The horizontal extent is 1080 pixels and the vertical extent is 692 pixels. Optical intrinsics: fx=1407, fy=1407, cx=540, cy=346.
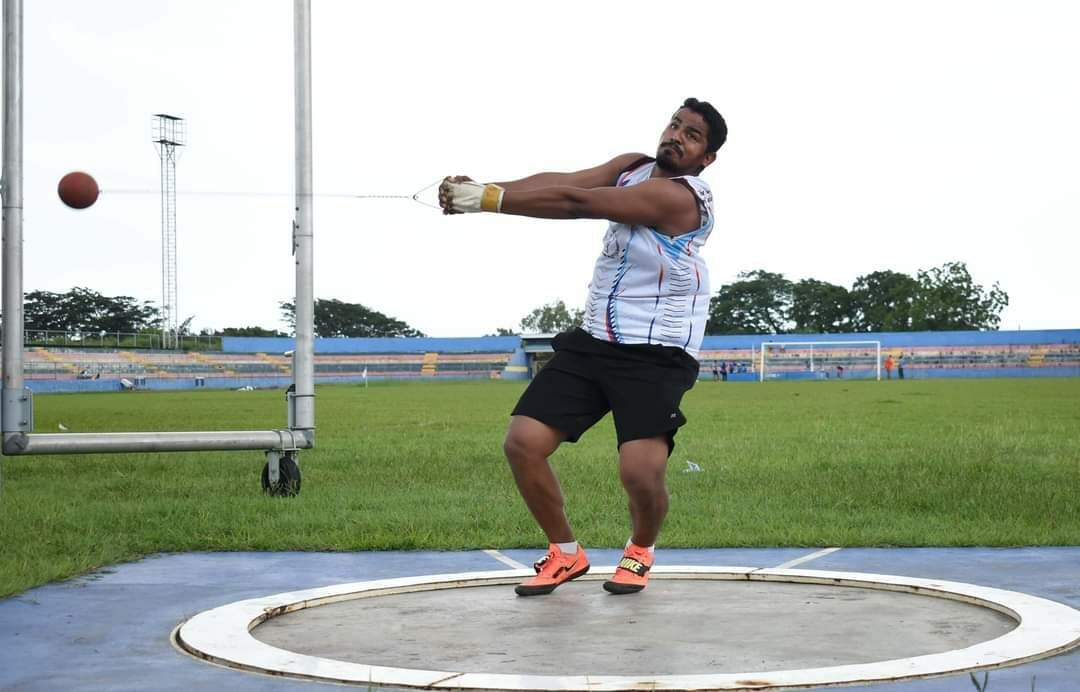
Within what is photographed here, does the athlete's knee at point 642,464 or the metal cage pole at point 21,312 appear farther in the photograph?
the metal cage pole at point 21,312

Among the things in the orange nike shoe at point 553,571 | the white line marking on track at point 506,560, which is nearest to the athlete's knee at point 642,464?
the orange nike shoe at point 553,571

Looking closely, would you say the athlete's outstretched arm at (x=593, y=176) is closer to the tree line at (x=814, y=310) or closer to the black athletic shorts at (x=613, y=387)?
the black athletic shorts at (x=613, y=387)

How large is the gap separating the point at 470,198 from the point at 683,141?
0.95 meters

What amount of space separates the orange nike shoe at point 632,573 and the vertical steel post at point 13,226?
15.7ft

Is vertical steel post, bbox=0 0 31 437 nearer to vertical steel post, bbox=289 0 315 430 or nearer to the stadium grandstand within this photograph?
vertical steel post, bbox=289 0 315 430

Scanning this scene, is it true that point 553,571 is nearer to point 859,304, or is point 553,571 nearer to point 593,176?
point 593,176

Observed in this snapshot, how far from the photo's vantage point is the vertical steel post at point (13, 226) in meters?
8.67

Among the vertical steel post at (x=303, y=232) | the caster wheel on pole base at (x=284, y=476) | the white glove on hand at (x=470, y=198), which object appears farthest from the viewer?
the caster wheel on pole base at (x=284, y=476)

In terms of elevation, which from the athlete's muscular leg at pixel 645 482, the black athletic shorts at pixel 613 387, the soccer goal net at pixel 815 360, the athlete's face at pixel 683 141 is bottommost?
the soccer goal net at pixel 815 360

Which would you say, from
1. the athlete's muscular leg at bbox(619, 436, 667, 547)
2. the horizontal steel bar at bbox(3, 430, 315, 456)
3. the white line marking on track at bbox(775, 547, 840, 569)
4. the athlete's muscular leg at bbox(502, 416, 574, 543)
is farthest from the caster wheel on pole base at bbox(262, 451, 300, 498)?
the athlete's muscular leg at bbox(619, 436, 667, 547)

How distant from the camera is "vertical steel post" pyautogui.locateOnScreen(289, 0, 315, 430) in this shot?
372 inches

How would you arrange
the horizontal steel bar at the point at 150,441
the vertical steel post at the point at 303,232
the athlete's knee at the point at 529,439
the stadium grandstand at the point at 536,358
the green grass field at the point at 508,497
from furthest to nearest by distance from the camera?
the stadium grandstand at the point at 536,358 < the vertical steel post at the point at 303,232 < the horizontal steel bar at the point at 150,441 < the green grass field at the point at 508,497 < the athlete's knee at the point at 529,439

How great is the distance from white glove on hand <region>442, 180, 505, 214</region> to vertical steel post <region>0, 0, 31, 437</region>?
4596 millimetres

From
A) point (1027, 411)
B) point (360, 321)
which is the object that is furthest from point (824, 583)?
point (360, 321)
